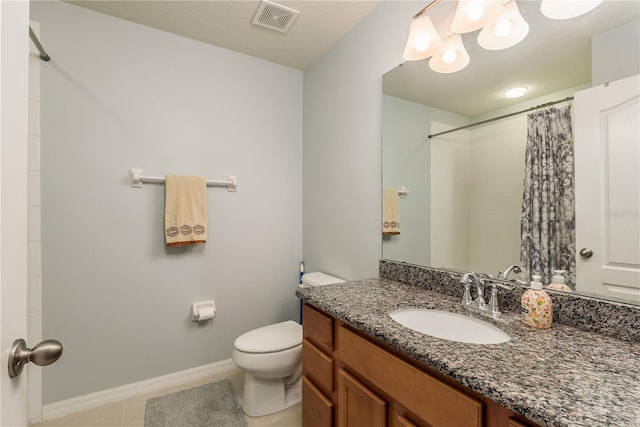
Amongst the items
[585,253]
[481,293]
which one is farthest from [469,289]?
[585,253]

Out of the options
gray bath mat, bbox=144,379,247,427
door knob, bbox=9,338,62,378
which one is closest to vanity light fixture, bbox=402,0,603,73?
door knob, bbox=9,338,62,378

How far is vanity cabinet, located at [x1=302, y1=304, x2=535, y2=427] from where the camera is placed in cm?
70

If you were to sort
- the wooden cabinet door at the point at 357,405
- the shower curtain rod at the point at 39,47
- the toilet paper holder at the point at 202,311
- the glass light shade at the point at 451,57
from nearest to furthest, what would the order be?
the wooden cabinet door at the point at 357,405 < the glass light shade at the point at 451,57 < the shower curtain rod at the point at 39,47 < the toilet paper holder at the point at 202,311

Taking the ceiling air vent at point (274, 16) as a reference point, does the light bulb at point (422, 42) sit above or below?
below

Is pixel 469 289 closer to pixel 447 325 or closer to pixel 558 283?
pixel 447 325

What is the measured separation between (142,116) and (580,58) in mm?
2276

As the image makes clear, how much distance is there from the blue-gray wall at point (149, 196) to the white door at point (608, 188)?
1.89 m

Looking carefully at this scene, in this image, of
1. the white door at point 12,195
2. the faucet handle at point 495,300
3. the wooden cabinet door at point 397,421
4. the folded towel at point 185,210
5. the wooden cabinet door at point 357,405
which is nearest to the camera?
the white door at point 12,195

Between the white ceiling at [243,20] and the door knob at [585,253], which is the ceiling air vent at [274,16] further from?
the door knob at [585,253]

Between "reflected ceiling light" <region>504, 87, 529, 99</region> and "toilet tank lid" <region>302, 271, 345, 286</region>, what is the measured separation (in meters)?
1.41

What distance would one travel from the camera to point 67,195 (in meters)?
1.71

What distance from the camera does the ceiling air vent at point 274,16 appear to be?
1.72 meters

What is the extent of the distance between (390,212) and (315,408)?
1.06 metres

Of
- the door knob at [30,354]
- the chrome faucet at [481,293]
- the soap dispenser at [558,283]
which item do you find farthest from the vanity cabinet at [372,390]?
the door knob at [30,354]
